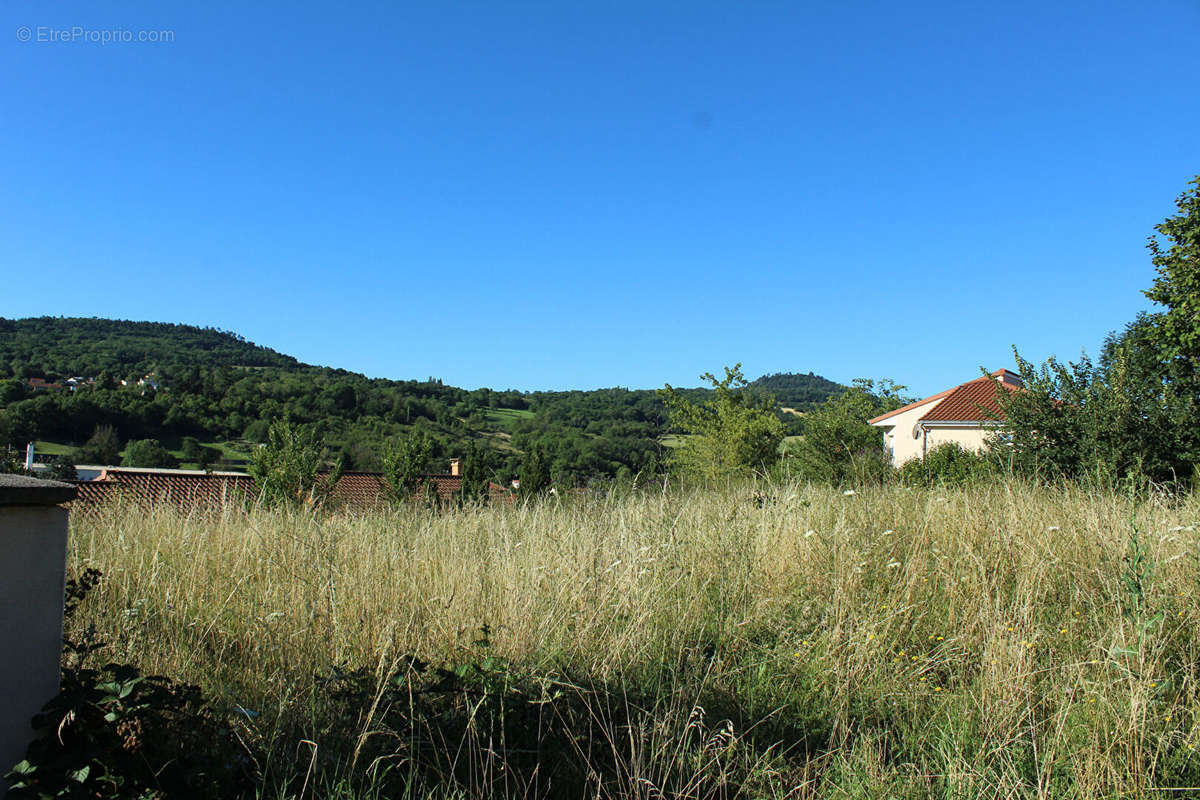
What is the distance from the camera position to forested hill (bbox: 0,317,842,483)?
44188 mm

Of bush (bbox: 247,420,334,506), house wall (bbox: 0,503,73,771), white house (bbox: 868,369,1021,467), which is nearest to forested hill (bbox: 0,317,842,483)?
white house (bbox: 868,369,1021,467)

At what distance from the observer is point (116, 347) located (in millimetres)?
59531

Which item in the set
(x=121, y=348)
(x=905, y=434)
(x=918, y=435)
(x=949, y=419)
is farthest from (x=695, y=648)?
(x=121, y=348)

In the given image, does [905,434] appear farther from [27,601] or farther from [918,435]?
[27,601]

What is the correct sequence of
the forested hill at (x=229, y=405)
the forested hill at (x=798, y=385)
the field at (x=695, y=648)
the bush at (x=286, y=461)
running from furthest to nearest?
1. the forested hill at (x=798, y=385)
2. the forested hill at (x=229, y=405)
3. the bush at (x=286, y=461)
4. the field at (x=695, y=648)

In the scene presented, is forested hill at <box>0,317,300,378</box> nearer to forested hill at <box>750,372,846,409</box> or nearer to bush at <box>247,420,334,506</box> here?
bush at <box>247,420,334,506</box>

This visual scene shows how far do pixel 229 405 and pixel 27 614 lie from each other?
184ft

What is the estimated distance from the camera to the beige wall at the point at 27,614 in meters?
1.84

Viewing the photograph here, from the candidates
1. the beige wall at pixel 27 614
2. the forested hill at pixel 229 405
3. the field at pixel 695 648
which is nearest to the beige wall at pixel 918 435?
the forested hill at pixel 229 405

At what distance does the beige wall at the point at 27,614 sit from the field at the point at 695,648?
1.83 feet

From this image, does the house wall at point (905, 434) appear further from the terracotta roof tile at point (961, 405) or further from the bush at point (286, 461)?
the bush at point (286, 461)

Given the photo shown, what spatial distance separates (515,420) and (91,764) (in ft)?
227

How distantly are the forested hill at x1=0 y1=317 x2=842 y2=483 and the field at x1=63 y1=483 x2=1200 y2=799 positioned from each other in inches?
1016

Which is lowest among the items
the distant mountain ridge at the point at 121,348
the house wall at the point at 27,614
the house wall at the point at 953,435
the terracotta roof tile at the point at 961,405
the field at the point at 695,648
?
the field at the point at 695,648
